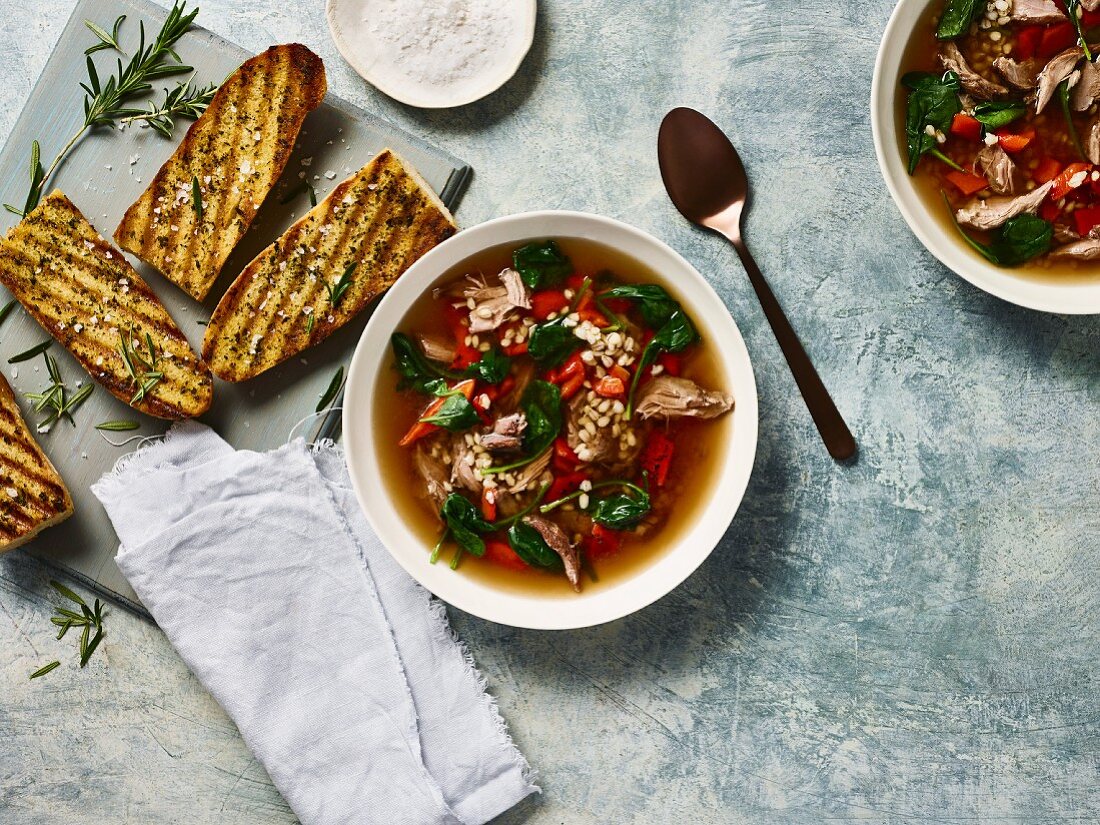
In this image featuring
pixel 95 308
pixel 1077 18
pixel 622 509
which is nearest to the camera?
pixel 1077 18

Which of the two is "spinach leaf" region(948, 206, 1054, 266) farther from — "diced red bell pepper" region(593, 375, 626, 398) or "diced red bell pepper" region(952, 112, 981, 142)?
"diced red bell pepper" region(593, 375, 626, 398)

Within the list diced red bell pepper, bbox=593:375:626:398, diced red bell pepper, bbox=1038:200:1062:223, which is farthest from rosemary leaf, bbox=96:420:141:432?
diced red bell pepper, bbox=1038:200:1062:223

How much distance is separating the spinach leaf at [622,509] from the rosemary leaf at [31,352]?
159 centimetres

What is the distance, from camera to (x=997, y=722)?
95.1 inches

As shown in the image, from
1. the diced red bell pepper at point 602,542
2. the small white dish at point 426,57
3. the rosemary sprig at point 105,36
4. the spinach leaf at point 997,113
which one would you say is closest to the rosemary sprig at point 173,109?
the rosemary sprig at point 105,36

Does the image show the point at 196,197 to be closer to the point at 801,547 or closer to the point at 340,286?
the point at 340,286

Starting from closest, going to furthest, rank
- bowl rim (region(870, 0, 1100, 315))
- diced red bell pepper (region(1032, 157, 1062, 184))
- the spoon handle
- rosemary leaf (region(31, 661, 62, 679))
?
bowl rim (region(870, 0, 1100, 315))
diced red bell pepper (region(1032, 157, 1062, 184))
the spoon handle
rosemary leaf (region(31, 661, 62, 679))

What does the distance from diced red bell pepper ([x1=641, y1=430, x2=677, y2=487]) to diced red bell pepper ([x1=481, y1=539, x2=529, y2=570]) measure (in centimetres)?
42

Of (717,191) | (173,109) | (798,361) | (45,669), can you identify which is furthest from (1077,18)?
(45,669)

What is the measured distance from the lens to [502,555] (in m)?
2.28

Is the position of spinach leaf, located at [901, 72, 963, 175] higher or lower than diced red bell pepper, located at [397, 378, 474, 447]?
higher

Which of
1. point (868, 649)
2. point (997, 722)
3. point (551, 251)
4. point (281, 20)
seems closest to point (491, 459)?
point (551, 251)

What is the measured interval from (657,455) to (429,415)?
61cm

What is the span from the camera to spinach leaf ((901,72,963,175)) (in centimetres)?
213
